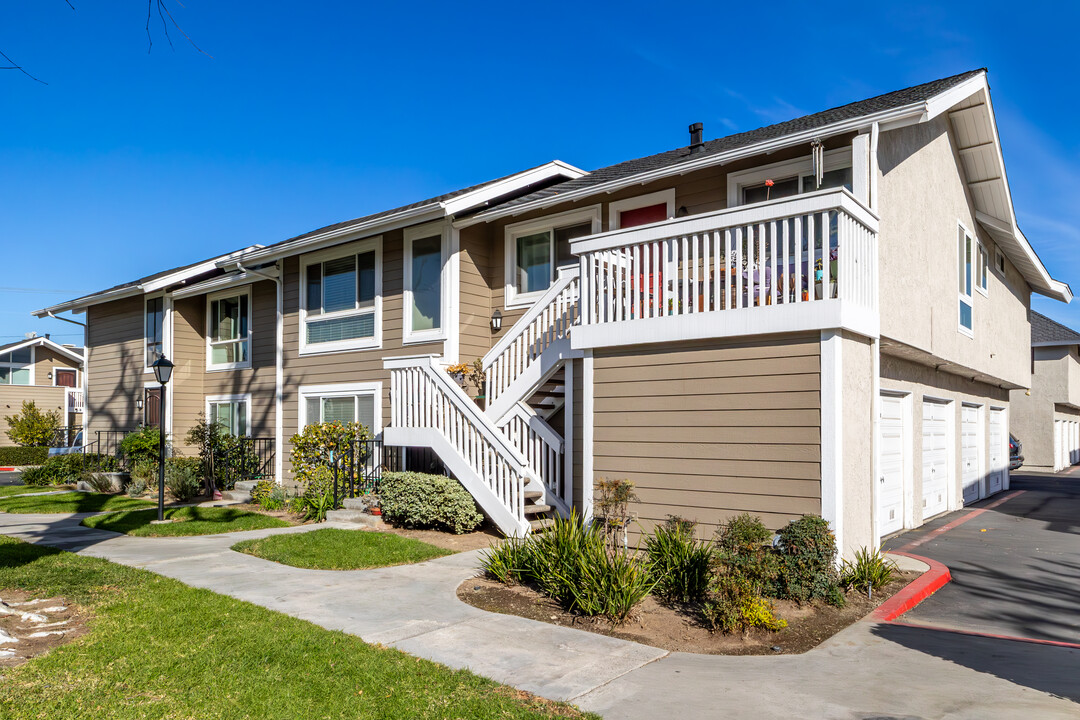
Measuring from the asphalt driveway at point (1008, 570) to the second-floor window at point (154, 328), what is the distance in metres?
18.2

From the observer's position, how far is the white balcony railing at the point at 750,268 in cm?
787

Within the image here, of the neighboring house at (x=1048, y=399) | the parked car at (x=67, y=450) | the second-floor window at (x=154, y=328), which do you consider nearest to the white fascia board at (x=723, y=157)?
the second-floor window at (x=154, y=328)

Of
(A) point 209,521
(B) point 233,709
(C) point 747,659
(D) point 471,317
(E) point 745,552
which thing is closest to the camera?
(B) point 233,709

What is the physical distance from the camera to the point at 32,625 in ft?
20.2

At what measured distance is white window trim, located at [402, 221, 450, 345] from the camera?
13.1m

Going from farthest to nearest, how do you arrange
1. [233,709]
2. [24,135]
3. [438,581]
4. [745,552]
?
[438,581] < [24,135] < [745,552] < [233,709]

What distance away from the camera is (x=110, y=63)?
5855mm

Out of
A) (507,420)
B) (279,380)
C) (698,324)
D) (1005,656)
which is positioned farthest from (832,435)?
(279,380)

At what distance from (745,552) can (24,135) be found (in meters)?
8.20

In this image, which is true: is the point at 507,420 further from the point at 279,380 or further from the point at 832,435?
the point at 279,380

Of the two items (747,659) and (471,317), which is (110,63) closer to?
(747,659)

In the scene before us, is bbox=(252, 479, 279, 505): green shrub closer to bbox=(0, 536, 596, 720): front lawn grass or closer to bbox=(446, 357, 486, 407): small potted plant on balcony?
bbox=(446, 357, 486, 407): small potted plant on balcony

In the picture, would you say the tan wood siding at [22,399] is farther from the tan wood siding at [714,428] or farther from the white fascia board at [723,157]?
the tan wood siding at [714,428]

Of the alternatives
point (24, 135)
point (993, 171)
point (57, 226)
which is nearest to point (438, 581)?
point (24, 135)
